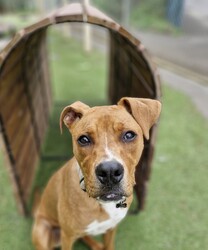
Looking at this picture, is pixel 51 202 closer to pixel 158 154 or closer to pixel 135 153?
pixel 135 153

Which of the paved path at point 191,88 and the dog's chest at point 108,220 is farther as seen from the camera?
the paved path at point 191,88

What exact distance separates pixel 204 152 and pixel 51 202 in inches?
103

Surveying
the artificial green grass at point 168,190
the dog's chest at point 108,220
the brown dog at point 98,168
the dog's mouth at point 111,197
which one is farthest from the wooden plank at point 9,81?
the dog's mouth at point 111,197

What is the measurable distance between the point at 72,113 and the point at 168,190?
2.11 metres

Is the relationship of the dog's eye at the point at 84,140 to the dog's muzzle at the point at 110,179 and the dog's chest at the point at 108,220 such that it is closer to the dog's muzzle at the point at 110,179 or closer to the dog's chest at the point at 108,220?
the dog's muzzle at the point at 110,179

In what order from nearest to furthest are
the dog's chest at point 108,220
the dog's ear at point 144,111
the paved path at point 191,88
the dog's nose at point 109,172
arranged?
the dog's nose at point 109,172
the dog's ear at point 144,111
the dog's chest at point 108,220
the paved path at point 191,88

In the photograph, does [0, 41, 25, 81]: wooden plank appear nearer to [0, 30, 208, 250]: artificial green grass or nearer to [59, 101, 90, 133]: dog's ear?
[59, 101, 90, 133]: dog's ear

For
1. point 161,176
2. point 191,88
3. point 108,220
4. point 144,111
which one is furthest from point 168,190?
point 191,88

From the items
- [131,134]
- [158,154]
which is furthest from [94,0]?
[131,134]

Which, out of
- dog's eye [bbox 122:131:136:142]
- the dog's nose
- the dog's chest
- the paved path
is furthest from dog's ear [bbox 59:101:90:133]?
the paved path

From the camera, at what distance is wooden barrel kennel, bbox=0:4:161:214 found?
287 centimetres

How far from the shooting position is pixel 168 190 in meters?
4.18

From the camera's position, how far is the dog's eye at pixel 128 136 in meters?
2.29

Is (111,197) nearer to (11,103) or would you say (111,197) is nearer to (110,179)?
(110,179)
